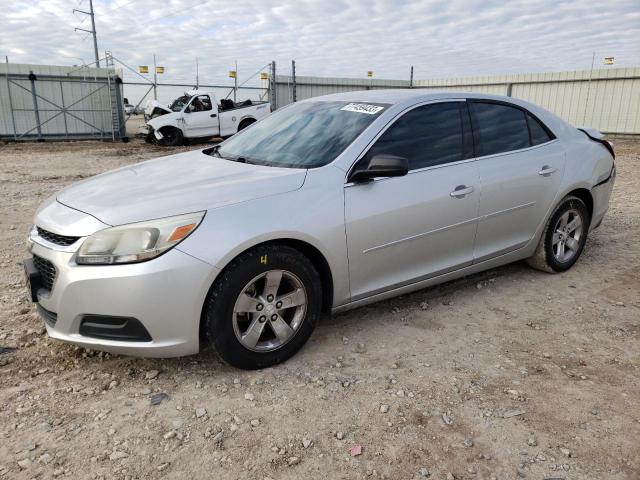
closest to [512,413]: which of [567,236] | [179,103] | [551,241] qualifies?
[551,241]

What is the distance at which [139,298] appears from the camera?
8.34 feet

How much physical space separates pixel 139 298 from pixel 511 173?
284 cm

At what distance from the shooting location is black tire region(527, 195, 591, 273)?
14.4ft

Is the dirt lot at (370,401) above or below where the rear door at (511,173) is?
below

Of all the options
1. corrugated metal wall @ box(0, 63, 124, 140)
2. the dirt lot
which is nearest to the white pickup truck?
corrugated metal wall @ box(0, 63, 124, 140)

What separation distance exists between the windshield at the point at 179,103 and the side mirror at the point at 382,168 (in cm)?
1592

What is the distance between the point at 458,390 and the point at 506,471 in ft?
2.03

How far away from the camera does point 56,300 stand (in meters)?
2.66

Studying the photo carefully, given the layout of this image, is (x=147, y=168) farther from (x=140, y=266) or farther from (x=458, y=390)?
(x=458, y=390)

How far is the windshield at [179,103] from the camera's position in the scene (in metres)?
17.8

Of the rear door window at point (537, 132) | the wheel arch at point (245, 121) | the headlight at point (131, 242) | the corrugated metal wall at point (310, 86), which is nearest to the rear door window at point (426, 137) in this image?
the rear door window at point (537, 132)

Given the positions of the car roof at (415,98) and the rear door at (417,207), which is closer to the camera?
the rear door at (417,207)

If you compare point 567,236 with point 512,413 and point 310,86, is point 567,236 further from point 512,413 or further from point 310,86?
point 310,86

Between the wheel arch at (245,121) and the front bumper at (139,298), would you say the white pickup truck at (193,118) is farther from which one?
the front bumper at (139,298)
